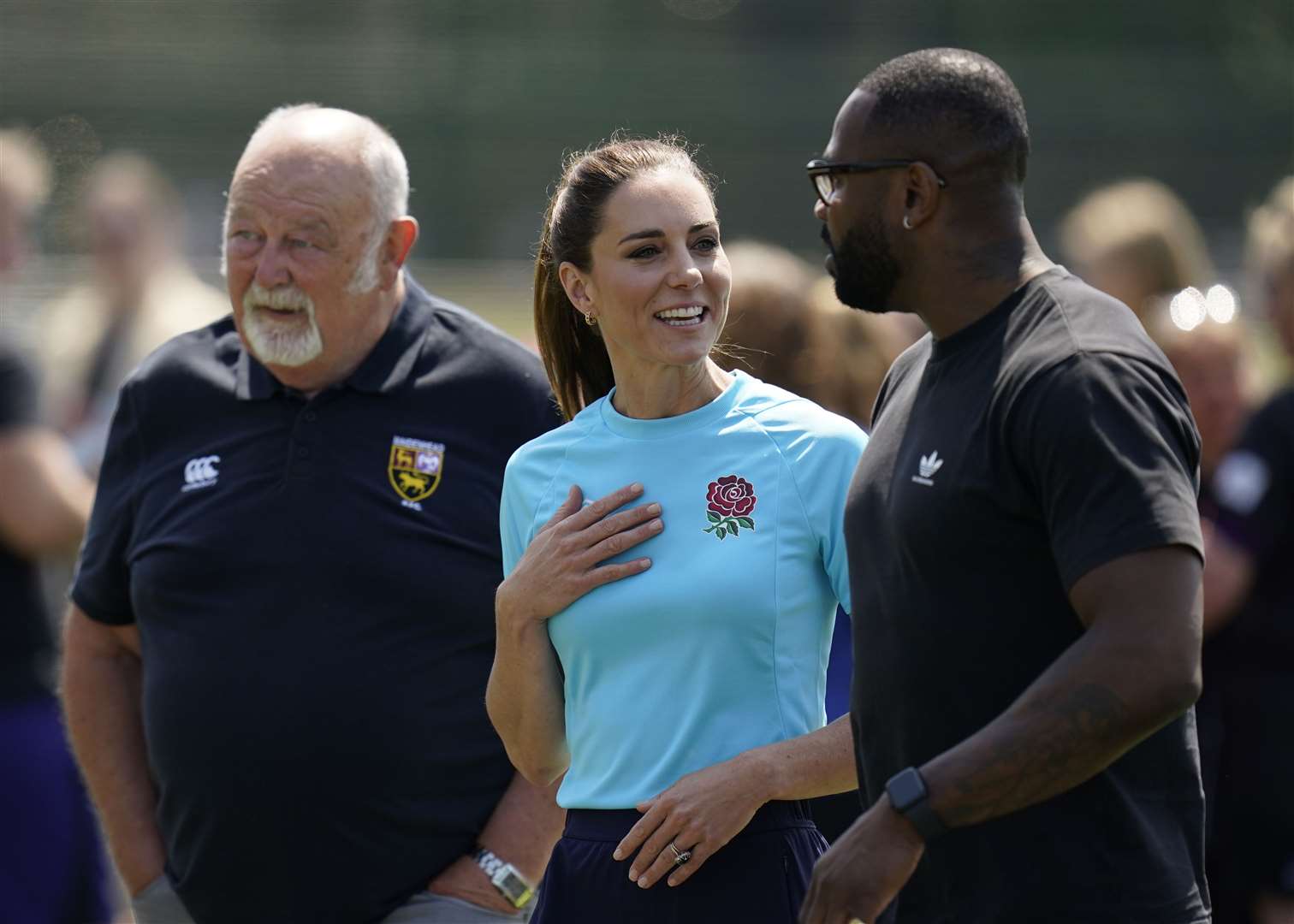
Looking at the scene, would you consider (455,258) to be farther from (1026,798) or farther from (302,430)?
(1026,798)

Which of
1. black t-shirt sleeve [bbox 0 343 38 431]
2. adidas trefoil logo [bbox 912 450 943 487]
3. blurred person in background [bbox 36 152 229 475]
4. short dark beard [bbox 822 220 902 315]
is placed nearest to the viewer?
adidas trefoil logo [bbox 912 450 943 487]

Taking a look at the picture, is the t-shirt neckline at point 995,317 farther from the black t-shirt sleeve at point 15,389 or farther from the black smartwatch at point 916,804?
the black t-shirt sleeve at point 15,389

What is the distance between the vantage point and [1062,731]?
6.75 ft

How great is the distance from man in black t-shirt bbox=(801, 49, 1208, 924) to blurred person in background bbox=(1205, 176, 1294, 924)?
7.52 feet

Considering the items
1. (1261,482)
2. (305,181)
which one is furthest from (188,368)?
(1261,482)

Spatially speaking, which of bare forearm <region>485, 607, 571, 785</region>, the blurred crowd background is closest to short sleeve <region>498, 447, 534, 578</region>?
bare forearm <region>485, 607, 571, 785</region>

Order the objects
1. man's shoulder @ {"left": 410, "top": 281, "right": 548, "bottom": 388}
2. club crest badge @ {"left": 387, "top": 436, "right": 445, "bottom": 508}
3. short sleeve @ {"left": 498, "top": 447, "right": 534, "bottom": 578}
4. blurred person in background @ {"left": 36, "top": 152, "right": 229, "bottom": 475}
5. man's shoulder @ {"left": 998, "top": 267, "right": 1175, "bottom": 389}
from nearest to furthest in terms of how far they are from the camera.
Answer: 1. man's shoulder @ {"left": 998, "top": 267, "right": 1175, "bottom": 389}
2. short sleeve @ {"left": 498, "top": 447, "right": 534, "bottom": 578}
3. club crest badge @ {"left": 387, "top": 436, "right": 445, "bottom": 508}
4. man's shoulder @ {"left": 410, "top": 281, "right": 548, "bottom": 388}
5. blurred person in background @ {"left": 36, "top": 152, "right": 229, "bottom": 475}

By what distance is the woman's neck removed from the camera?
294cm

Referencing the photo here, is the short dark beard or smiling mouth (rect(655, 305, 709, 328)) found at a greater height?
the short dark beard

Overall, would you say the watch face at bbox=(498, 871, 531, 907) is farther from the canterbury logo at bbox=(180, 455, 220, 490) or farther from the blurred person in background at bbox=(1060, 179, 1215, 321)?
the blurred person in background at bbox=(1060, 179, 1215, 321)

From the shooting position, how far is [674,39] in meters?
19.3

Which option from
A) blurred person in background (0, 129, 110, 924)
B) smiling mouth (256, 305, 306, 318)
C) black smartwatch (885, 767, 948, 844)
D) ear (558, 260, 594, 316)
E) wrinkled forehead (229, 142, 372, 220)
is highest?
wrinkled forehead (229, 142, 372, 220)

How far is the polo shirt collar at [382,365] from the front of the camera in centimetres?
366

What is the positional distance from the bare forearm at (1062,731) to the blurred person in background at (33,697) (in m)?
3.22
